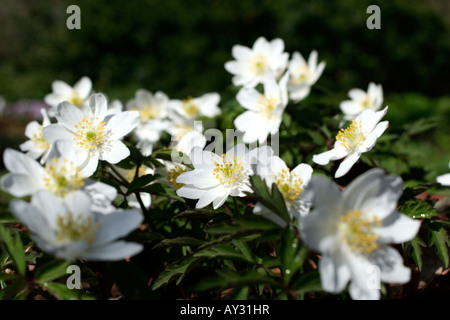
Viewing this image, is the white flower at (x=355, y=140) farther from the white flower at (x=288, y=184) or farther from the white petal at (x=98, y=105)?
the white petal at (x=98, y=105)

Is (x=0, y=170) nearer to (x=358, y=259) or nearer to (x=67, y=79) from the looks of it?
(x=67, y=79)

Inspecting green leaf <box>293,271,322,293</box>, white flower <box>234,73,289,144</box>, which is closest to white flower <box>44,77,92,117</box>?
white flower <box>234,73,289,144</box>

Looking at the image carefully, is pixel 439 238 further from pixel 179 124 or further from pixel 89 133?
pixel 179 124

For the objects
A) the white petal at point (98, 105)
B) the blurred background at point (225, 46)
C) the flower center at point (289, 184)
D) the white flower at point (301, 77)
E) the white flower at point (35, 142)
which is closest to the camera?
the flower center at point (289, 184)

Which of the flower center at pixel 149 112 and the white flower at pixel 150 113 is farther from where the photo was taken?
the flower center at pixel 149 112

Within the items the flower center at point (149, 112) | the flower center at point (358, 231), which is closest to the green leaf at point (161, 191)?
the flower center at point (358, 231)

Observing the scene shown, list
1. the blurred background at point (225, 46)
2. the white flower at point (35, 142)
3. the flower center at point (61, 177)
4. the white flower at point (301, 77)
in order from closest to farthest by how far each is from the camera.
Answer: the flower center at point (61, 177), the white flower at point (35, 142), the white flower at point (301, 77), the blurred background at point (225, 46)

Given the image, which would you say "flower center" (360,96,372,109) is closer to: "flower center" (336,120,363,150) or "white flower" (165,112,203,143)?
"flower center" (336,120,363,150)
